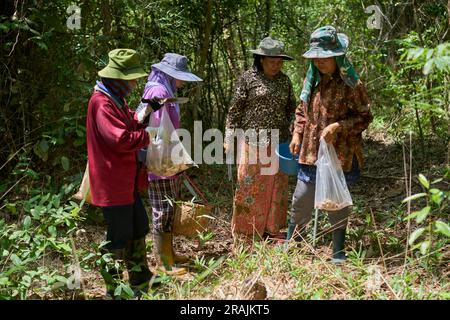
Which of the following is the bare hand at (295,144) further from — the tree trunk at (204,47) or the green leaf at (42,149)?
the tree trunk at (204,47)

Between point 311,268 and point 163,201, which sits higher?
point 163,201

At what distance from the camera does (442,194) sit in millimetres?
2660

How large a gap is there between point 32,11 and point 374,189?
A: 3736mm

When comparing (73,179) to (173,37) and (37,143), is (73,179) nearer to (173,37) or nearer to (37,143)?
(37,143)

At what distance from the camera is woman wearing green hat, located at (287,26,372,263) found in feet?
12.0

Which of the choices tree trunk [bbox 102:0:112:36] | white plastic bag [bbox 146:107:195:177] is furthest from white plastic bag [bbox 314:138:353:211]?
tree trunk [bbox 102:0:112:36]

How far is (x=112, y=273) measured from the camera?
3553mm

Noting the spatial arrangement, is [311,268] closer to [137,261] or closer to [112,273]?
[137,261]

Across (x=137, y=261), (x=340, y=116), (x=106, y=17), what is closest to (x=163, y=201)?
(x=137, y=261)

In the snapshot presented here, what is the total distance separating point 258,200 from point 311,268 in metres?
1.18

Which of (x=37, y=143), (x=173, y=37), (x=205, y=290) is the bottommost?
(x=205, y=290)

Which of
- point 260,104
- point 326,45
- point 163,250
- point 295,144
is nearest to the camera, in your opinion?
point 326,45

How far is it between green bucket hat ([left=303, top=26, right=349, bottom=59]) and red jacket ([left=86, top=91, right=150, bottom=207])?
125 centimetres
